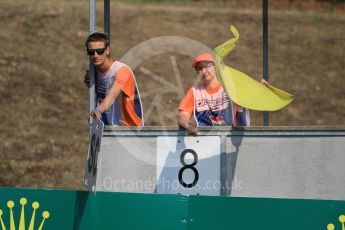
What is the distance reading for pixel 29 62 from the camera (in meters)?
22.4

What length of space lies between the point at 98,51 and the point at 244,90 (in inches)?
55.8

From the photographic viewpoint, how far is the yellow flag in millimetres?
9352

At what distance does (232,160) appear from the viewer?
30.7 ft

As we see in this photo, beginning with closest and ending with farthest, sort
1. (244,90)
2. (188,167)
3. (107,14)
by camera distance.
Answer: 1. (188,167)
2. (244,90)
3. (107,14)

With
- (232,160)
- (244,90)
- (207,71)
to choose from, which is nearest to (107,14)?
(207,71)

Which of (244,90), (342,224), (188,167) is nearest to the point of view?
(342,224)

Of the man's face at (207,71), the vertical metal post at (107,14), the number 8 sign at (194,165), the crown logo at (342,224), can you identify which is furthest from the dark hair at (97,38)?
the crown logo at (342,224)

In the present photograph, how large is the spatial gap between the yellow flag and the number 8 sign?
1.48 feet

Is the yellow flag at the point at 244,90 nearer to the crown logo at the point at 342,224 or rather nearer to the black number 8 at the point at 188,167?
the black number 8 at the point at 188,167

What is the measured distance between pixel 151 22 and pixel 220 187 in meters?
16.3

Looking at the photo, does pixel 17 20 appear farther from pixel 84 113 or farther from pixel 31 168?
pixel 31 168

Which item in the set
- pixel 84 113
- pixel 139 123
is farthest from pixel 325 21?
pixel 139 123

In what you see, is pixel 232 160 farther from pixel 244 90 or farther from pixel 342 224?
pixel 342 224

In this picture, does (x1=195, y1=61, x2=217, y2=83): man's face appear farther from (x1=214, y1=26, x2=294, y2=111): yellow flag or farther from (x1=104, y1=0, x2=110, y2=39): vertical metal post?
(x1=104, y1=0, x2=110, y2=39): vertical metal post
